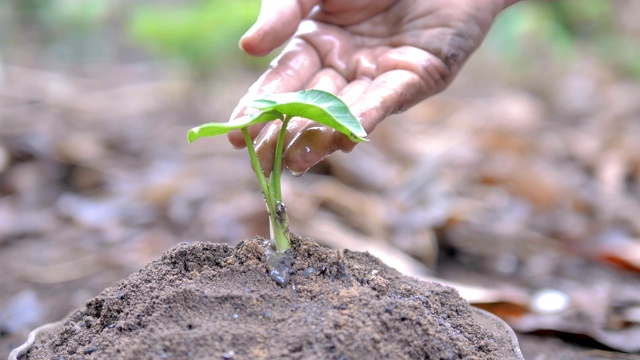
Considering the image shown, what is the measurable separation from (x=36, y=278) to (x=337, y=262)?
1.77 metres

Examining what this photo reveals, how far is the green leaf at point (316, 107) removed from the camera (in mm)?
1069

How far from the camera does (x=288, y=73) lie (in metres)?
1.59

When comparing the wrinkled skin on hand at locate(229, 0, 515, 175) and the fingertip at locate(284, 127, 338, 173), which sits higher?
the wrinkled skin on hand at locate(229, 0, 515, 175)

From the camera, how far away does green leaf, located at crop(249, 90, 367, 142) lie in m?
1.07

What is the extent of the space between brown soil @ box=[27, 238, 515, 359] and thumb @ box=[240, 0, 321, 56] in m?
0.52

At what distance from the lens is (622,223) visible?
123 inches

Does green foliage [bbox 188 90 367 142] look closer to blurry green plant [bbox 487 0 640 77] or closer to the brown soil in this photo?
the brown soil

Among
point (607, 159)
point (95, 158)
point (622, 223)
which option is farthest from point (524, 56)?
point (95, 158)

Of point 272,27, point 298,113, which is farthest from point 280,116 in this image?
point 272,27

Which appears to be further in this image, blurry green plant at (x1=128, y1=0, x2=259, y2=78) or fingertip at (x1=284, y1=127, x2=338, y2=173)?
blurry green plant at (x1=128, y1=0, x2=259, y2=78)

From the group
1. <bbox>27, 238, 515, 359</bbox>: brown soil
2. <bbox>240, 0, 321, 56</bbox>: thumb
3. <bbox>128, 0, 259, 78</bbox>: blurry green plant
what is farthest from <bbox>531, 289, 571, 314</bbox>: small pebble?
<bbox>128, 0, 259, 78</bbox>: blurry green plant

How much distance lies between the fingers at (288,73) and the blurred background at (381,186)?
776 mm

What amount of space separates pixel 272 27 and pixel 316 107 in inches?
21.0

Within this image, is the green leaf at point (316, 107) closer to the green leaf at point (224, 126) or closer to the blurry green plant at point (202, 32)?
the green leaf at point (224, 126)
